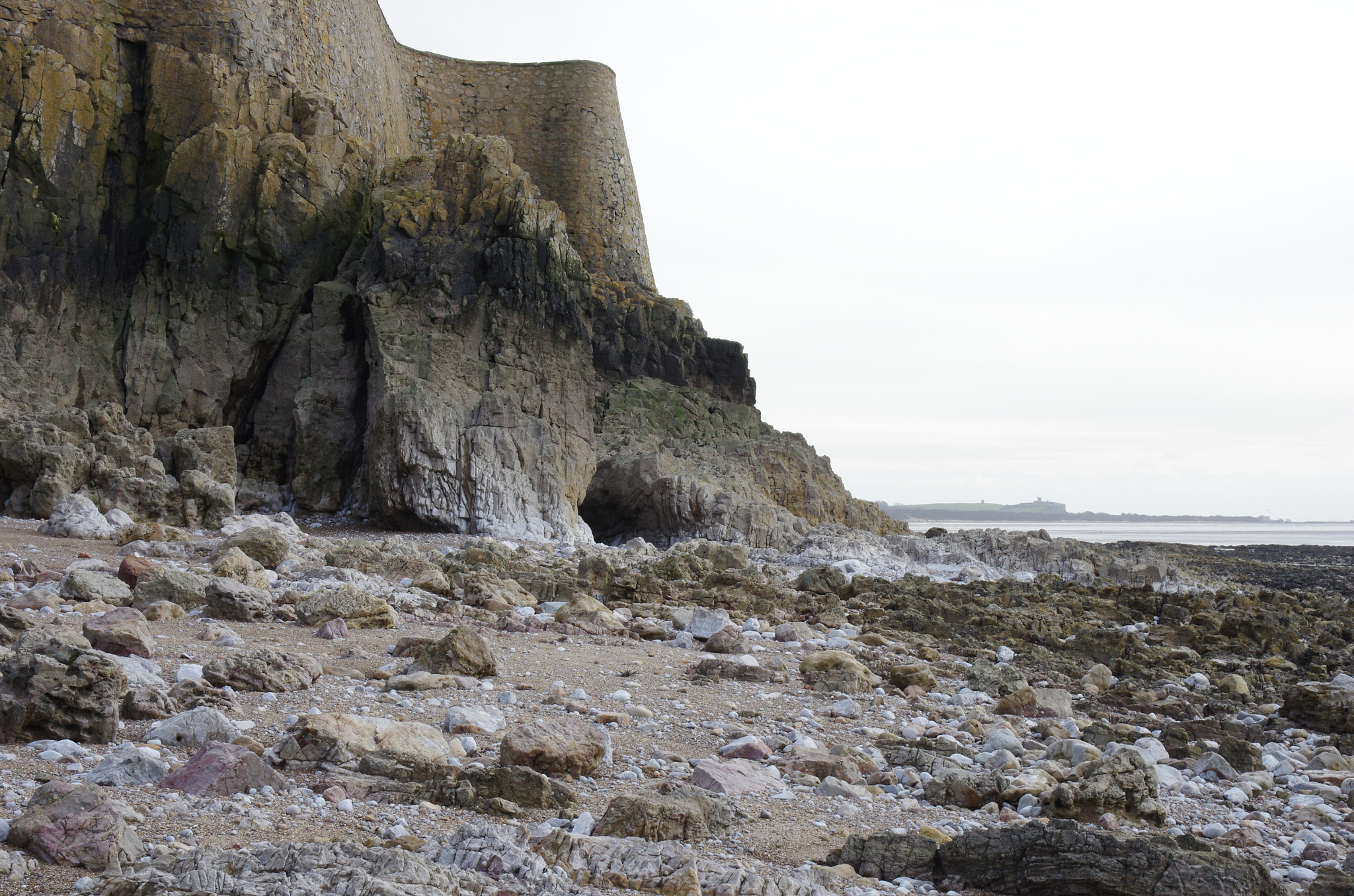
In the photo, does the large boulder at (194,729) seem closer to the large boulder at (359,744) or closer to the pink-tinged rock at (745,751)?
the large boulder at (359,744)

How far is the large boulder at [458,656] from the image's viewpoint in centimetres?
557

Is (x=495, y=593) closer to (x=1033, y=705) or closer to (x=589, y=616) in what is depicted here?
(x=589, y=616)

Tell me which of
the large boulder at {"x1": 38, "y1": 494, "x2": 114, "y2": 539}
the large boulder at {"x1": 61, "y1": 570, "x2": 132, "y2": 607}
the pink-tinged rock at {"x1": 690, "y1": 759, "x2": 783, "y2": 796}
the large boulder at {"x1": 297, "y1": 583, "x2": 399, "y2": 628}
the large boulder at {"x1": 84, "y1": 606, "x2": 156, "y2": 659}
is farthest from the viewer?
the large boulder at {"x1": 38, "y1": 494, "x2": 114, "y2": 539}

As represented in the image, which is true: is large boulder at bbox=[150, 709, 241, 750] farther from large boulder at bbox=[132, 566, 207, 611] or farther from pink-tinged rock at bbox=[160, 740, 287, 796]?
large boulder at bbox=[132, 566, 207, 611]

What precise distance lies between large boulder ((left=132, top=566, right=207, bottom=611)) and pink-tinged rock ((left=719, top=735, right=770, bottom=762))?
3980mm

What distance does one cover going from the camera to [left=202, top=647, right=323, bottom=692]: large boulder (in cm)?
466

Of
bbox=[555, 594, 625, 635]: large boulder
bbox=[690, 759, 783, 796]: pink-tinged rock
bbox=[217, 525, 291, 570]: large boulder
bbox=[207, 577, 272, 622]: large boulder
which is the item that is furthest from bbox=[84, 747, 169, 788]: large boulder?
bbox=[217, 525, 291, 570]: large boulder

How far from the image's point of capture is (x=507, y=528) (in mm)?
16344

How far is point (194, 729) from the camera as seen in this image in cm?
386

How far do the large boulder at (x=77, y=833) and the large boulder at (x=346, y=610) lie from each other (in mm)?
3909

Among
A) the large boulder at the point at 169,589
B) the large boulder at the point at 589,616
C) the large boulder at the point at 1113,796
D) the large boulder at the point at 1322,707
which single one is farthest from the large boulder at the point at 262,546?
the large boulder at the point at 1322,707

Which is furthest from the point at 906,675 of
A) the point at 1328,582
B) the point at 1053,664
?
the point at 1328,582

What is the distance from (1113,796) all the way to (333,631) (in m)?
4.61

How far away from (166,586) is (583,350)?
1273 centimetres
